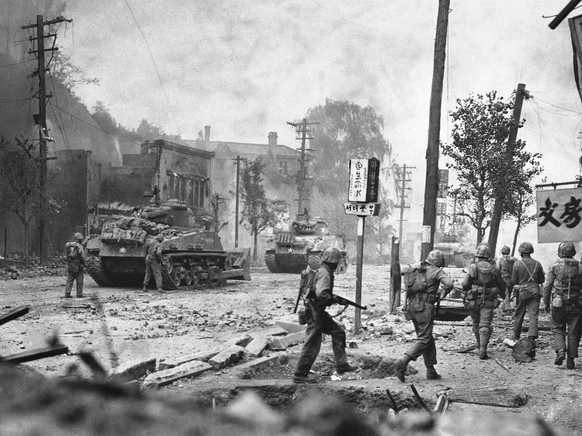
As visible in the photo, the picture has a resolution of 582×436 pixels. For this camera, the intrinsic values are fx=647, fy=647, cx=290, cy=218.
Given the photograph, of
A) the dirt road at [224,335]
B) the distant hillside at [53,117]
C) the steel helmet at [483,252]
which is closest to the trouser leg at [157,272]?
the dirt road at [224,335]

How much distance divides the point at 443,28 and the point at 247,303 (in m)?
7.03

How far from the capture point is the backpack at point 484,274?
838cm

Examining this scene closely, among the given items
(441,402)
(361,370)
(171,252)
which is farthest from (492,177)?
(441,402)

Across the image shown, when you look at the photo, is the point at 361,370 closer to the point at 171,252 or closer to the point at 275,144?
the point at 171,252

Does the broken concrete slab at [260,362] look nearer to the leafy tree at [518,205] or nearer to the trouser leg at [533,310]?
the trouser leg at [533,310]

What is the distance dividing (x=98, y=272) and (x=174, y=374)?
11327 mm

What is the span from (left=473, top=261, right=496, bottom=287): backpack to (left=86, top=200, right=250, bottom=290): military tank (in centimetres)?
976

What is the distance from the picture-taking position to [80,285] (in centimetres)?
1411

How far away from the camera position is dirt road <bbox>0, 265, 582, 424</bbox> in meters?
6.57

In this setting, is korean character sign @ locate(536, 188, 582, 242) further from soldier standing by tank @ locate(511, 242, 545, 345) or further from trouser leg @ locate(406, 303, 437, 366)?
trouser leg @ locate(406, 303, 437, 366)

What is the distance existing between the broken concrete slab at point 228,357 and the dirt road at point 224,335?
193 mm

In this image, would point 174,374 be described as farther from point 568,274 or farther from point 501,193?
point 501,193

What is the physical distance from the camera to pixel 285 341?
9.09 meters

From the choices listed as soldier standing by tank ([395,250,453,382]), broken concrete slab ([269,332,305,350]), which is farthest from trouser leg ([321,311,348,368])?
broken concrete slab ([269,332,305,350])
